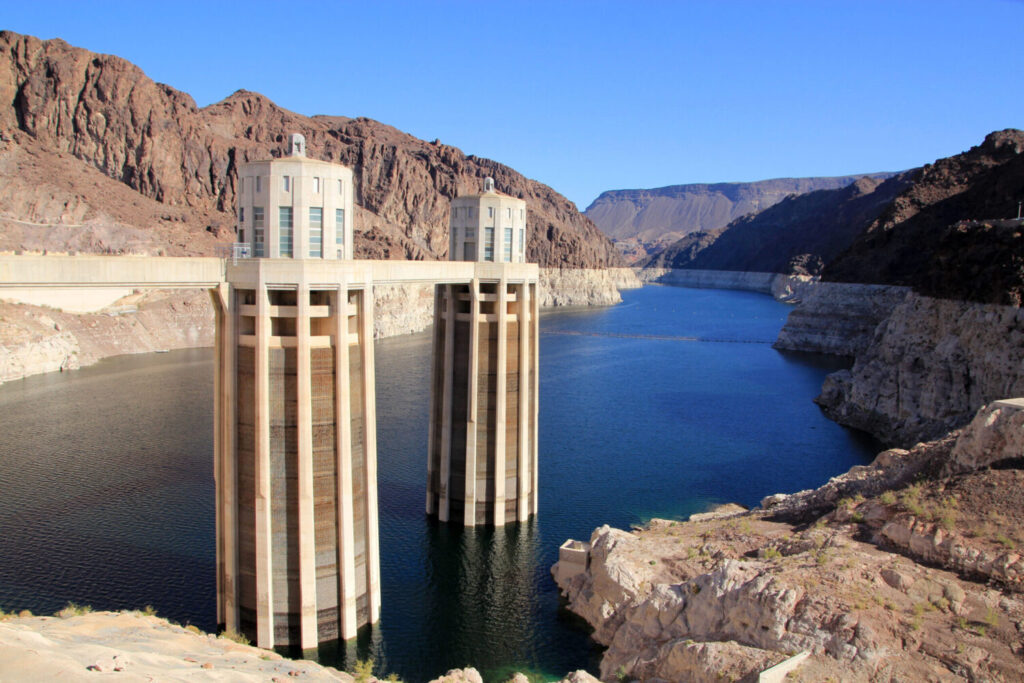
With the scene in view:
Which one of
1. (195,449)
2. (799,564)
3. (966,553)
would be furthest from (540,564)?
(195,449)

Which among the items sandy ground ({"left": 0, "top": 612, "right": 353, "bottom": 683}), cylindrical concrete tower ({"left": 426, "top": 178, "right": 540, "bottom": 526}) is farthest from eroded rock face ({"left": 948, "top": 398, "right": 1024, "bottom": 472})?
sandy ground ({"left": 0, "top": 612, "right": 353, "bottom": 683})

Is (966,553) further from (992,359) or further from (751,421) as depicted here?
(751,421)

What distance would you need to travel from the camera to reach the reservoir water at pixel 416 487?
22969 millimetres

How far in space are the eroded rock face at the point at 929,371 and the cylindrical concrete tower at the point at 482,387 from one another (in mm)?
22952

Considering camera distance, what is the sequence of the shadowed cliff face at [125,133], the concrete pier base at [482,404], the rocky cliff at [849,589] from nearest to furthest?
1. the rocky cliff at [849,589]
2. the concrete pier base at [482,404]
3. the shadowed cliff face at [125,133]

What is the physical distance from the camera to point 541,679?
20.1m

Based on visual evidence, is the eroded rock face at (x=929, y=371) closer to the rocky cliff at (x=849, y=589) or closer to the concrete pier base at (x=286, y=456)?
the rocky cliff at (x=849, y=589)

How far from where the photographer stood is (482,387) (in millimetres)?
30109

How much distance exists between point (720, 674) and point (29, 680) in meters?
11.5

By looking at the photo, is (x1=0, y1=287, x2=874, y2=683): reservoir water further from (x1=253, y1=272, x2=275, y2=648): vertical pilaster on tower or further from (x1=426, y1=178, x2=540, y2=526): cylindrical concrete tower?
(x1=253, y1=272, x2=275, y2=648): vertical pilaster on tower

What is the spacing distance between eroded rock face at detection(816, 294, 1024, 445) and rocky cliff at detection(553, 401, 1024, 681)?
19820 mm

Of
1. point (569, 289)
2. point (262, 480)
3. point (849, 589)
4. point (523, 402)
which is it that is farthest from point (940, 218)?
point (569, 289)

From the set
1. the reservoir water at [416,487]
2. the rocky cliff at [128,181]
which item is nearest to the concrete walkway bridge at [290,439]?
the reservoir water at [416,487]

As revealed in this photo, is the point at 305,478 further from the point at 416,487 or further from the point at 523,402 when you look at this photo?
the point at 416,487
